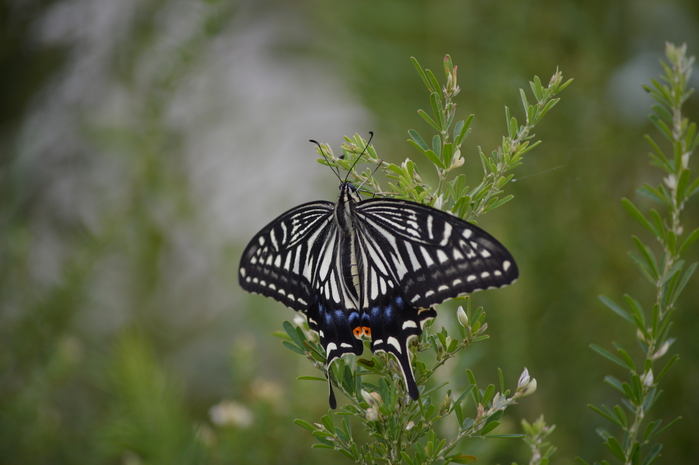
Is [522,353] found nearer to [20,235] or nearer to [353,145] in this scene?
[353,145]

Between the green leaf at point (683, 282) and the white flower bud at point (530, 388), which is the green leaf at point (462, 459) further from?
the green leaf at point (683, 282)

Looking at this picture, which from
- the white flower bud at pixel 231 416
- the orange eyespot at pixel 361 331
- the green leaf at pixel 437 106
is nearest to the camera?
the green leaf at pixel 437 106

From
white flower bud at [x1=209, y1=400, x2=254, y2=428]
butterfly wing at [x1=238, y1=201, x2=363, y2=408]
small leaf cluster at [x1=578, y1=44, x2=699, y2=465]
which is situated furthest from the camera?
white flower bud at [x1=209, y1=400, x2=254, y2=428]

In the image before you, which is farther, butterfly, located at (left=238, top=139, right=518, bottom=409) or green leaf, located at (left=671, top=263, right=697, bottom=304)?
butterfly, located at (left=238, top=139, right=518, bottom=409)

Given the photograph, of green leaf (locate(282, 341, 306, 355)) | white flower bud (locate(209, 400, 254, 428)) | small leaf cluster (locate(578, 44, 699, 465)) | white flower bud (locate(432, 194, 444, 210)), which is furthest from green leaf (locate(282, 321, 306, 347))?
white flower bud (locate(209, 400, 254, 428))

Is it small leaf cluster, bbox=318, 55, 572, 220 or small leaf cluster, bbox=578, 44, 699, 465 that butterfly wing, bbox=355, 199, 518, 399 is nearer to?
small leaf cluster, bbox=318, 55, 572, 220

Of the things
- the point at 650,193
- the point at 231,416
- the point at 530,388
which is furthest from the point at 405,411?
the point at 231,416

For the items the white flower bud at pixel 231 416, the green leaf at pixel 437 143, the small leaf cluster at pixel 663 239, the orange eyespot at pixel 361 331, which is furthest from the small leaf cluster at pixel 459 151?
the white flower bud at pixel 231 416

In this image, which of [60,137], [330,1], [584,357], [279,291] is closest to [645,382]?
[279,291]
